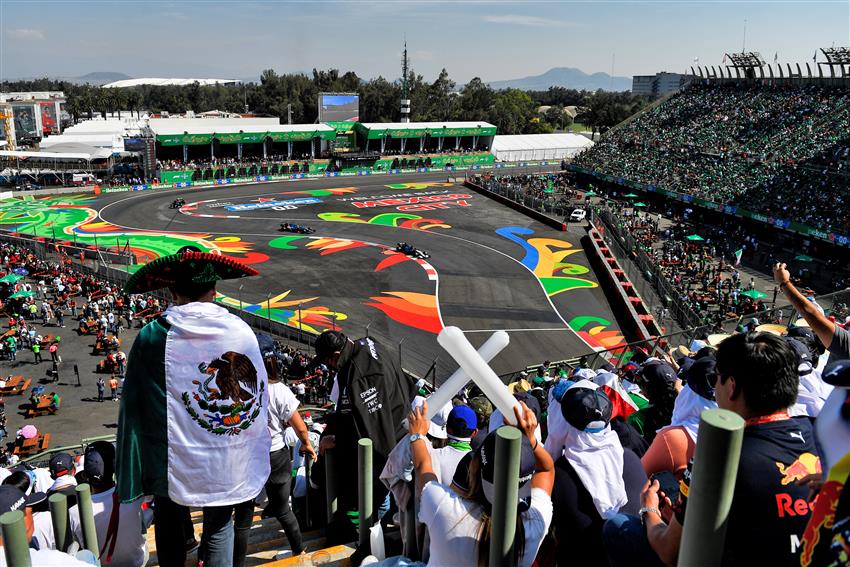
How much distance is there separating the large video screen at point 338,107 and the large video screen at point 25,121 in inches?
2150

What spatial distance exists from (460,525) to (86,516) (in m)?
2.12

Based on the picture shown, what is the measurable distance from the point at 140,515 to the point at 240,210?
4432 centimetres

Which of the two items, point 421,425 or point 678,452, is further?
point 678,452

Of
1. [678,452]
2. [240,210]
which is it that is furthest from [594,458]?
[240,210]

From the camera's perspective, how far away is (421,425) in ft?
11.6

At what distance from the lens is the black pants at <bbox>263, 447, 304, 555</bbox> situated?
4.70 metres

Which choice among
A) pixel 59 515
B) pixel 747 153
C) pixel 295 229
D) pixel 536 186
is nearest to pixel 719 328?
pixel 59 515

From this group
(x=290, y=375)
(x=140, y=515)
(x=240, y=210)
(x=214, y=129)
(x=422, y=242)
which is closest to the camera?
(x=140, y=515)

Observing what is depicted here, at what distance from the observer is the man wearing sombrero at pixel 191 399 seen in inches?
130

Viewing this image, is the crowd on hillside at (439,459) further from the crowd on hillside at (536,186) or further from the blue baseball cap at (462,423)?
the crowd on hillside at (536,186)

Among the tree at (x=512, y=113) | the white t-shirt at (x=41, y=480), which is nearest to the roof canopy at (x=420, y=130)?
the tree at (x=512, y=113)

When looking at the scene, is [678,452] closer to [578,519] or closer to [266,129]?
[578,519]

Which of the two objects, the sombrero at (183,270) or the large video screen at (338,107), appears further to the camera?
Answer: the large video screen at (338,107)

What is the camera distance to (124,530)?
4.23 m
